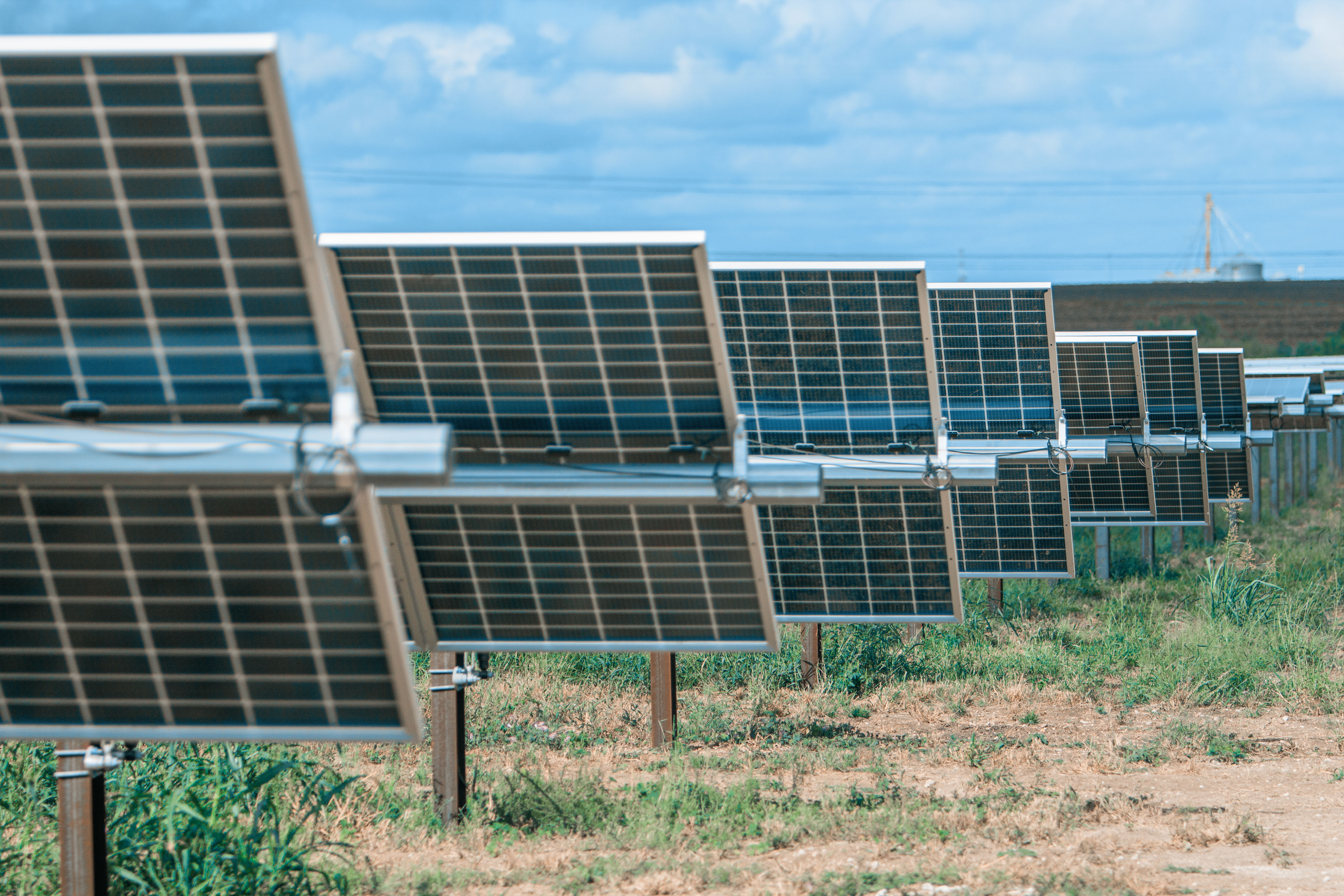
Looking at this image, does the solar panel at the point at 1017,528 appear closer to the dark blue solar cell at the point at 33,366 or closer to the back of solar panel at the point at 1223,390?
the back of solar panel at the point at 1223,390

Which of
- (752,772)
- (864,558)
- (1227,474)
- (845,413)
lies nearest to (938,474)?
(845,413)

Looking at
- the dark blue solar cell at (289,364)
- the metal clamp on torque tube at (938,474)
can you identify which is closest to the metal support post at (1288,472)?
the metal clamp on torque tube at (938,474)

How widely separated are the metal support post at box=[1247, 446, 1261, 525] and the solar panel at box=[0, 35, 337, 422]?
875 inches

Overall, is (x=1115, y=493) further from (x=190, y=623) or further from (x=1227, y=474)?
(x=190, y=623)

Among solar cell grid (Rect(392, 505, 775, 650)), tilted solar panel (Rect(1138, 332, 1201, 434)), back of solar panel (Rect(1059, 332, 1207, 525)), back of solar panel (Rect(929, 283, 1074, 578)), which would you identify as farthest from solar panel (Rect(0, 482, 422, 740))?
tilted solar panel (Rect(1138, 332, 1201, 434))

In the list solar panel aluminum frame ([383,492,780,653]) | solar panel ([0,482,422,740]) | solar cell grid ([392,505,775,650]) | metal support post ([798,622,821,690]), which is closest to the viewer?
solar panel ([0,482,422,740])

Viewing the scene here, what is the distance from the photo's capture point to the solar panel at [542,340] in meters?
7.55

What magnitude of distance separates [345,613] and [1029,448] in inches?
385

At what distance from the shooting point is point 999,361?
48.8ft

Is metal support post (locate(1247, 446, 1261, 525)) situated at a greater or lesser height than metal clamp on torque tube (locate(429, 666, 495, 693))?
greater

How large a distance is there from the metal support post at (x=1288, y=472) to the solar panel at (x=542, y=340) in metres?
30.7

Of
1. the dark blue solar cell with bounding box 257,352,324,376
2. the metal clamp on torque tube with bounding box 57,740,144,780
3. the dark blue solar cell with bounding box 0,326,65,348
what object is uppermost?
the dark blue solar cell with bounding box 0,326,65,348

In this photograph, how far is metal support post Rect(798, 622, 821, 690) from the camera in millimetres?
15164

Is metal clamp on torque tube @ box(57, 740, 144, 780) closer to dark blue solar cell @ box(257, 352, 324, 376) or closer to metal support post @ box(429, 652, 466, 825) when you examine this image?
dark blue solar cell @ box(257, 352, 324, 376)
